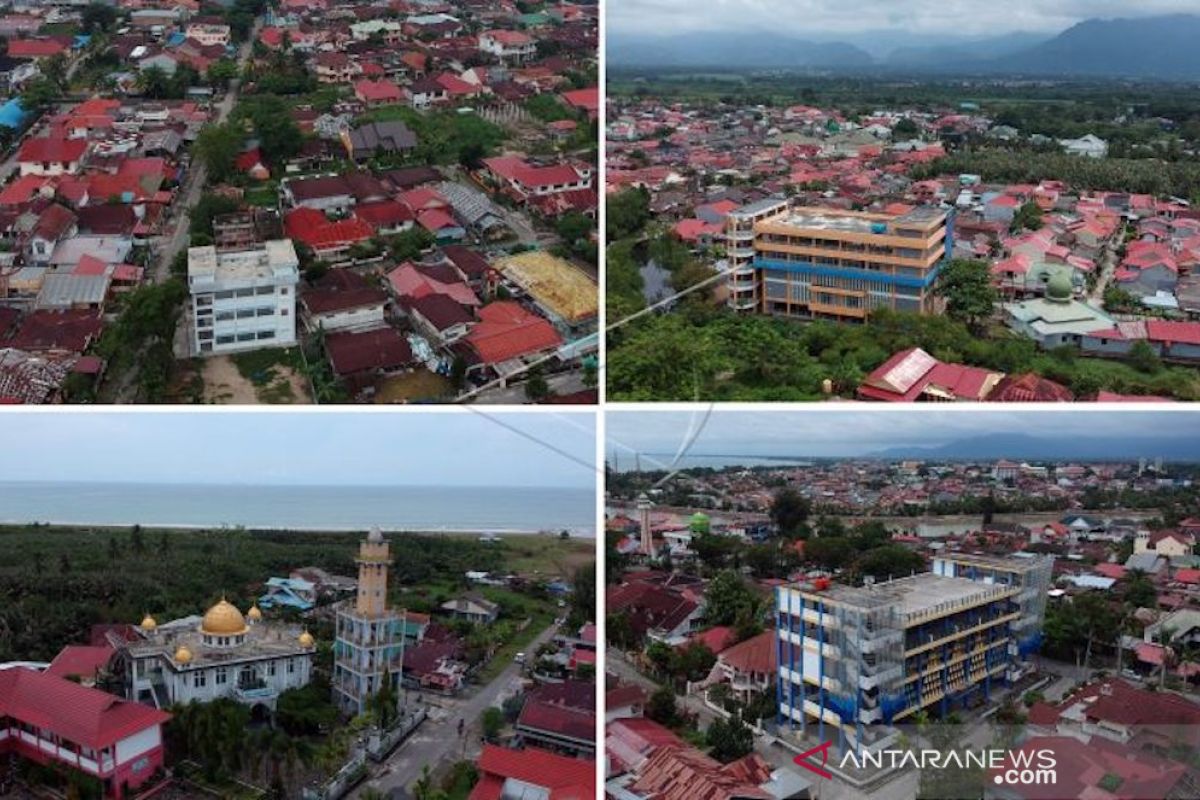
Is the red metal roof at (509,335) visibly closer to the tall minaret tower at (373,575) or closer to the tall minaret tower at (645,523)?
the tall minaret tower at (645,523)

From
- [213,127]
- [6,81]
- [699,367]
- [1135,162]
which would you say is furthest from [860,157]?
[6,81]

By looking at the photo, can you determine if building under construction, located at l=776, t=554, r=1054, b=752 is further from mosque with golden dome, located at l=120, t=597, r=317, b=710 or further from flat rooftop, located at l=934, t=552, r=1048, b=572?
mosque with golden dome, located at l=120, t=597, r=317, b=710

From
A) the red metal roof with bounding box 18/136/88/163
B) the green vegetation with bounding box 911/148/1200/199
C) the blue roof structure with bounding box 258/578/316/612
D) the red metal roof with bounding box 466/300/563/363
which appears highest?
the red metal roof with bounding box 18/136/88/163

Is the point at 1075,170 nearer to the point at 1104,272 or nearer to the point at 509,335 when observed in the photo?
the point at 1104,272

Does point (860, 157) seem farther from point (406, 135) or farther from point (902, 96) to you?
point (406, 135)

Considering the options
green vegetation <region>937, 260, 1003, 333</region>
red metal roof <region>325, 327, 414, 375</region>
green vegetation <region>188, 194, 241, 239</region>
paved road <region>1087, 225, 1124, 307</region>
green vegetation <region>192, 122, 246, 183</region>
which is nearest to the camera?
red metal roof <region>325, 327, 414, 375</region>

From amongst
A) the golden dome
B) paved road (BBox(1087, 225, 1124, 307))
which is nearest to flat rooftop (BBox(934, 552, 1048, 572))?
paved road (BBox(1087, 225, 1124, 307))
